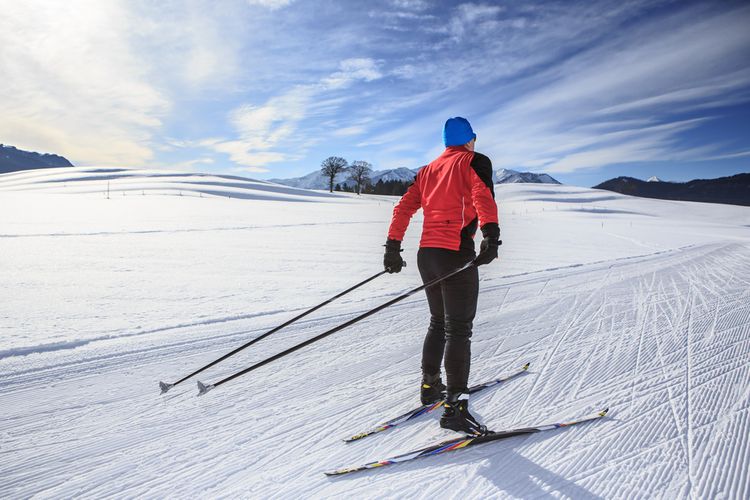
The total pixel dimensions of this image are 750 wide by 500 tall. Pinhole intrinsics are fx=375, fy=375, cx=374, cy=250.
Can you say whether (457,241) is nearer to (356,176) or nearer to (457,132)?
(457,132)

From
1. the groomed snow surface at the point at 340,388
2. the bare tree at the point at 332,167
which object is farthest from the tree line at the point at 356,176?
the groomed snow surface at the point at 340,388

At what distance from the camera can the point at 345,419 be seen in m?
2.52

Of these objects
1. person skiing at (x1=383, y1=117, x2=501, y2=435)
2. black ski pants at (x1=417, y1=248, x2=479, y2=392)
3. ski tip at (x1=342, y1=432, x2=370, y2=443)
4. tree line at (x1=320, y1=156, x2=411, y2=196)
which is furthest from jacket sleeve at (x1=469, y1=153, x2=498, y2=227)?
tree line at (x1=320, y1=156, x2=411, y2=196)

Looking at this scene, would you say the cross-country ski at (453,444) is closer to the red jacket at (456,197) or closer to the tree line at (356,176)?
the red jacket at (456,197)

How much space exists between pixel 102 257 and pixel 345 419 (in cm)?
690

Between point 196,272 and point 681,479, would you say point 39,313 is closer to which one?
point 196,272

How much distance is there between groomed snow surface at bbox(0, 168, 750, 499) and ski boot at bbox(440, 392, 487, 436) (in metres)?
0.09

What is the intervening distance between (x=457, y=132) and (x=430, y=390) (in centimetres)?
181

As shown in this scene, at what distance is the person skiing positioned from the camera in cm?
227

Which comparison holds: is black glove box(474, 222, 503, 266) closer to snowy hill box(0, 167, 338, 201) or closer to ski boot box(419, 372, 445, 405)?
ski boot box(419, 372, 445, 405)

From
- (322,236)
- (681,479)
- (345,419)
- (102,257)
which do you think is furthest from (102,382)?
(322,236)

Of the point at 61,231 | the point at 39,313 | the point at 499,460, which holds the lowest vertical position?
the point at 499,460

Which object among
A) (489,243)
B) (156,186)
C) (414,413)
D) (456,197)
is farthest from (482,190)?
(156,186)

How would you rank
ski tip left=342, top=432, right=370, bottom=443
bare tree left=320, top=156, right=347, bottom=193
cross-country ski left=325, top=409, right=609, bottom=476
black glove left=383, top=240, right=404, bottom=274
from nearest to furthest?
cross-country ski left=325, top=409, right=609, bottom=476, ski tip left=342, top=432, right=370, bottom=443, black glove left=383, top=240, right=404, bottom=274, bare tree left=320, top=156, right=347, bottom=193
